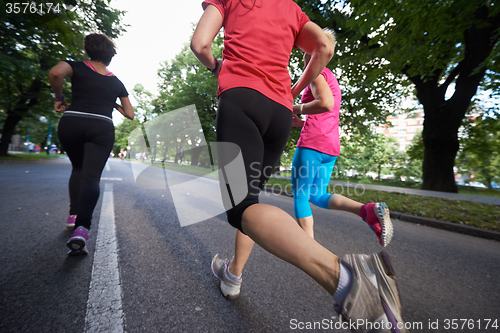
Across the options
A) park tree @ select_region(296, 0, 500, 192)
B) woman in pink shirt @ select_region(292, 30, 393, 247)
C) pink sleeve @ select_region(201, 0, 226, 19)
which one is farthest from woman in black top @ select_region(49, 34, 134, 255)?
park tree @ select_region(296, 0, 500, 192)

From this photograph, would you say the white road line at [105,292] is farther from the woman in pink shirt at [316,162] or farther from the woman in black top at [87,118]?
the woman in pink shirt at [316,162]

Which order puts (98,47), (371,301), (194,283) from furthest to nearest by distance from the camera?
(98,47) < (194,283) < (371,301)

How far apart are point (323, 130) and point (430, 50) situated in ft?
28.2

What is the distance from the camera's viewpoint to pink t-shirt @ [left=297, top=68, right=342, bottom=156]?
2145 mm

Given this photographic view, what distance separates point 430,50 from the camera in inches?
303

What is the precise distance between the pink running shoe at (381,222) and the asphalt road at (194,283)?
Result: 0.46m

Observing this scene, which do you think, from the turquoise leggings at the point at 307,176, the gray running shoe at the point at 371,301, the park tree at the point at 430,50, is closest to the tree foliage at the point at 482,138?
the park tree at the point at 430,50

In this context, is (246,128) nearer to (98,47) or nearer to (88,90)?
(88,90)

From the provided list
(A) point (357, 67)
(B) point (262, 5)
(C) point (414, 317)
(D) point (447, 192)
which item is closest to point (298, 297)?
(C) point (414, 317)

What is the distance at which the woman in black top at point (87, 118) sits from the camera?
1982 millimetres

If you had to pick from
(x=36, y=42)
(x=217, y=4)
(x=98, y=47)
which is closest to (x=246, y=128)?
(x=217, y=4)

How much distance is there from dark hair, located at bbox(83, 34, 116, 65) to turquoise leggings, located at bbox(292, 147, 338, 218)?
2.09 m

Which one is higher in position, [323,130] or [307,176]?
[323,130]

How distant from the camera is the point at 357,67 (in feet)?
34.6
